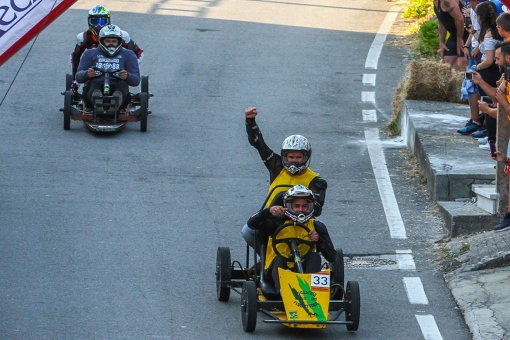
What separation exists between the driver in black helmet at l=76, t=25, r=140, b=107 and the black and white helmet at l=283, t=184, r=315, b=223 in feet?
23.4

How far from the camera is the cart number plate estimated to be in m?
9.34

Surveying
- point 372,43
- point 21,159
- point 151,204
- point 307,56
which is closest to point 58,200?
point 151,204

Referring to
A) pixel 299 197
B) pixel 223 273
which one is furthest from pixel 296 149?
pixel 223 273

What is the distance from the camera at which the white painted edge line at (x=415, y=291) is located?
10344 millimetres

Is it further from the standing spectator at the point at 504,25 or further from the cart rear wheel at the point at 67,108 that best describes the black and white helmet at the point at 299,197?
the cart rear wheel at the point at 67,108

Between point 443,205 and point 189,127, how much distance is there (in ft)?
16.9

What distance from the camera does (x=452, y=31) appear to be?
59.7 feet

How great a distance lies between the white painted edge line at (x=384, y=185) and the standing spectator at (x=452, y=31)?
231 centimetres

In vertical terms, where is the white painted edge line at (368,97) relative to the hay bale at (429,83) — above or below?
below

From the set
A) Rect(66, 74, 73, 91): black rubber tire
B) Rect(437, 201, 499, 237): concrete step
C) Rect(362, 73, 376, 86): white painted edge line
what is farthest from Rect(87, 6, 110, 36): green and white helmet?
Rect(437, 201, 499, 237): concrete step

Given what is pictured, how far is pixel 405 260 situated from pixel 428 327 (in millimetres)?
1879

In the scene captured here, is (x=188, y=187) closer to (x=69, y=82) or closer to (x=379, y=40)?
(x=69, y=82)

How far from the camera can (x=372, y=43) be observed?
22.9 m

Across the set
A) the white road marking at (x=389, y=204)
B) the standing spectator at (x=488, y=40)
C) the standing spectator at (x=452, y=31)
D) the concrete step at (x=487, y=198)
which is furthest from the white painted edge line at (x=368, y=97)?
the concrete step at (x=487, y=198)
